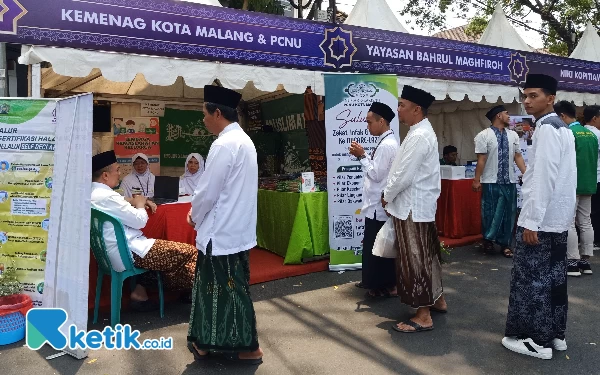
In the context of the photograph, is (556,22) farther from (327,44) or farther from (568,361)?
(568,361)

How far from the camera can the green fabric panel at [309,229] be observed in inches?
195

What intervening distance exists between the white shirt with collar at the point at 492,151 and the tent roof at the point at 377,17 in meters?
1.94

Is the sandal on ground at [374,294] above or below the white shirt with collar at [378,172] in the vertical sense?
below

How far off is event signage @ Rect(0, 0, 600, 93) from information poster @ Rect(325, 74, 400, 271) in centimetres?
55

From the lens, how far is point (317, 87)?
5230mm

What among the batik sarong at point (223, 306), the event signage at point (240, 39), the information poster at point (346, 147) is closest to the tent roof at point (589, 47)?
the event signage at point (240, 39)

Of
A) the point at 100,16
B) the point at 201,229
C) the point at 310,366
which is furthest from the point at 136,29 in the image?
the point at 310,366

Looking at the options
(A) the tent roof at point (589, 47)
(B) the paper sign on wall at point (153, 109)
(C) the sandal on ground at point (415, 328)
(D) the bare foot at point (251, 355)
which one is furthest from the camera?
(A) the tent roof at point (589, 47)

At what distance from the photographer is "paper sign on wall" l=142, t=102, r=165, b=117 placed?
289 inches

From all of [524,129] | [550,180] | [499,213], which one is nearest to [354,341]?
[550,180]

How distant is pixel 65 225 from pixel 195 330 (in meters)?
1.14

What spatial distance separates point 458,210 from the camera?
21.4 ft

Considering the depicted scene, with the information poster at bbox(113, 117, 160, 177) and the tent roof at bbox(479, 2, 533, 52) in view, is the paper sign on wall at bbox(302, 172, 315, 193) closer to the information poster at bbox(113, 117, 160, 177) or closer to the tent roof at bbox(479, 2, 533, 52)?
the information poster at bbox(113, 117, 160, 177)

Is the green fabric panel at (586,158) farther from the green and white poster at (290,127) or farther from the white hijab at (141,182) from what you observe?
the white hijab at (141,182)
